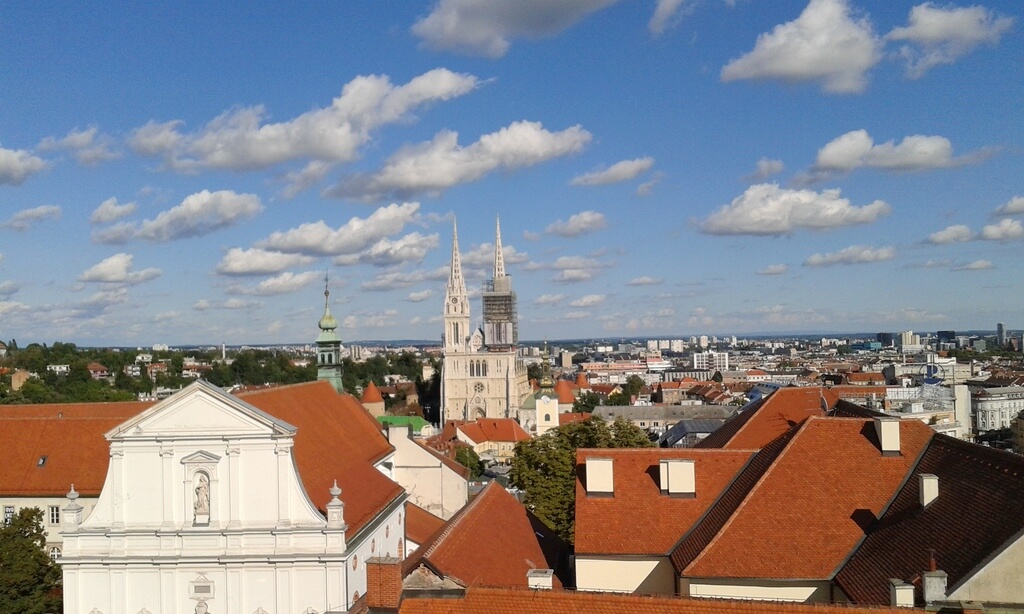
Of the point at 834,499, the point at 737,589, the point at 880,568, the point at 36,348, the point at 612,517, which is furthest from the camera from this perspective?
the point at 36,348

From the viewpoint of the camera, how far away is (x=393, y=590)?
1473cm

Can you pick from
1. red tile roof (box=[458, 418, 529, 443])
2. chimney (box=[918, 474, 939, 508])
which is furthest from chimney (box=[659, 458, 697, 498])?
red tile roof (box=[458, 418, 529, 443])

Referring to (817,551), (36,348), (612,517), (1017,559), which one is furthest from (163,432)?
(36,348)

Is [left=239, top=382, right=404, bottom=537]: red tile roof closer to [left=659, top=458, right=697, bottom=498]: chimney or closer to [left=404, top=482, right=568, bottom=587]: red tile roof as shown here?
[left=404, top=482, right=568, bottom=587]: red tile roof

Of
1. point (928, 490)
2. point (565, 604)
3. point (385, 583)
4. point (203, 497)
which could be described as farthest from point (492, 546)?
point (928, 490)

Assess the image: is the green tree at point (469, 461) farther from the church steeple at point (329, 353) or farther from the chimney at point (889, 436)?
Answer: the chimney at point (889, 436)

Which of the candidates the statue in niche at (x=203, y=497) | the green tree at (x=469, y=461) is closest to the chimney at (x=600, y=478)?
the statue in niche at (x=203, y=497)

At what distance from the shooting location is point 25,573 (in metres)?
28.4

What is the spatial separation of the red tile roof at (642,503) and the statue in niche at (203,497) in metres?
10.0

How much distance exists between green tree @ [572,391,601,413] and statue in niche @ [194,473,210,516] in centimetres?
10646

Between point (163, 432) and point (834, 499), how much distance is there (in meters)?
17.5

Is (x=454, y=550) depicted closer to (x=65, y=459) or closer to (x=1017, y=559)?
(x=1017, y=559)

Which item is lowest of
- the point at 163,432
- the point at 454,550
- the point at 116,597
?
the point at 116,597

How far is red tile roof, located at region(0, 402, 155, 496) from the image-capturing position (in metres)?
37.8
